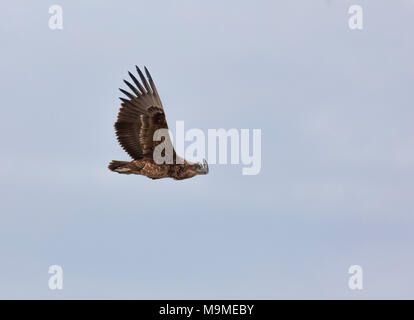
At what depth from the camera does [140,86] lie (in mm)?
13180

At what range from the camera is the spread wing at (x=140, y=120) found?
12688mm

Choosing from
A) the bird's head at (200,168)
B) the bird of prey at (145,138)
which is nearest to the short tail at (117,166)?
the bird of prey at (145,138)

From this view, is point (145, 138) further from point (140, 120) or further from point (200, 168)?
point (200, 168)

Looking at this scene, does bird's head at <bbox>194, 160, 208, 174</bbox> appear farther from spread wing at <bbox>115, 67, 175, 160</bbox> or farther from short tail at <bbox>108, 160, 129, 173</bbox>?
short tail at <bbox>108, 160, 129, 173</bbox>

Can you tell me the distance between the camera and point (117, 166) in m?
12.4

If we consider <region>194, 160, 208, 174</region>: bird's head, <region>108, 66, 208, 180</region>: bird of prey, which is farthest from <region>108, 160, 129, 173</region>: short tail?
<region>194, 160, 208, 174</region>: bird's head

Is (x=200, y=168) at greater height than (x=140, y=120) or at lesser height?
lesser

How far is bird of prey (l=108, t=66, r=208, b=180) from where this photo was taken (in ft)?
41.4

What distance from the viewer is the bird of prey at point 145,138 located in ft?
41.4

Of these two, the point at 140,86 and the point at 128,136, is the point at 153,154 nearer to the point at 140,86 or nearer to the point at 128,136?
the point at 128,136

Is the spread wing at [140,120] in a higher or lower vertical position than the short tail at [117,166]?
higher

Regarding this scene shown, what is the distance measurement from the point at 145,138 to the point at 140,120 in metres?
0.57

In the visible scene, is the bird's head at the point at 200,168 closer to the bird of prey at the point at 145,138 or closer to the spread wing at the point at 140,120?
the bird of prey at the point at 145,138

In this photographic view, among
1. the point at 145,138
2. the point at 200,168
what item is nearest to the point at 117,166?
the point at 145,138
